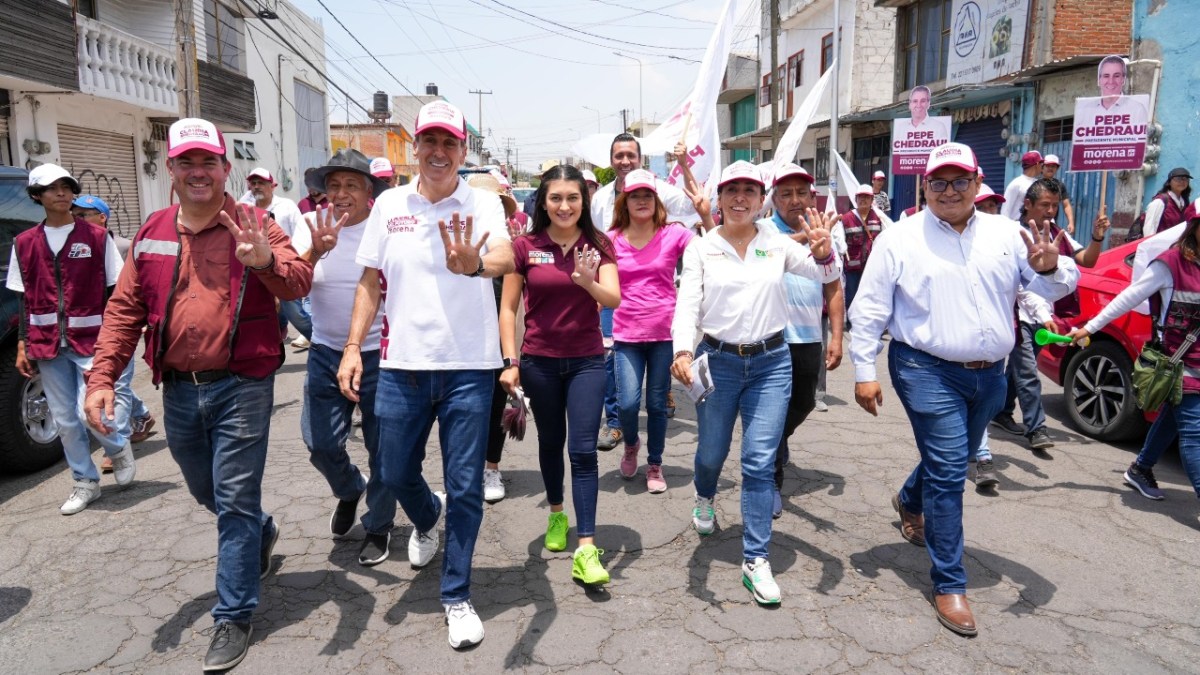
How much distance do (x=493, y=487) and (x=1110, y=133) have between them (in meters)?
8.56

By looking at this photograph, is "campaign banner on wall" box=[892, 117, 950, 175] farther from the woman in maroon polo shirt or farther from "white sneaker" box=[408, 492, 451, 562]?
"white sneaker" box=[408, 492, 451, 562]

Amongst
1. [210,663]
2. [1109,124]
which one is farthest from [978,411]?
[1109,124]

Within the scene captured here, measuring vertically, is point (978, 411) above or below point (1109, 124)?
below

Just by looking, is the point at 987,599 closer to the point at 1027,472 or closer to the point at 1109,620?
the point at 1109,620

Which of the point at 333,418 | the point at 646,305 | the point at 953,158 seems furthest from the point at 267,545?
the point at 953,158

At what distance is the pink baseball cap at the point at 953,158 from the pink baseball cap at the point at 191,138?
114 inches

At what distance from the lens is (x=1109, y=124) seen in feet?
31.5

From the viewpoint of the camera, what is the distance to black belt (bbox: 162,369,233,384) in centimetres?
319

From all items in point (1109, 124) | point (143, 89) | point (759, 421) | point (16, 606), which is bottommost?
point (16, 606)

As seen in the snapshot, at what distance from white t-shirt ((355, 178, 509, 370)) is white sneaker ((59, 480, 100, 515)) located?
277 centimetres

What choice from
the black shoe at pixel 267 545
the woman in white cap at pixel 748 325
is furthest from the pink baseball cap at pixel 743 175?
the black shoe at pixel 267 545

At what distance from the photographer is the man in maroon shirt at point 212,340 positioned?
10.4 ft

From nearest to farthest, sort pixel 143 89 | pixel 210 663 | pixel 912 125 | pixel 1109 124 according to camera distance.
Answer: pixel 210 663
pixel 1109 124
pixel 912 125
pixel 143 89

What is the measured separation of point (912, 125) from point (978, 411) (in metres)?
10.4
